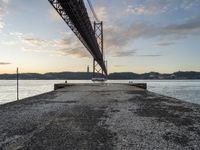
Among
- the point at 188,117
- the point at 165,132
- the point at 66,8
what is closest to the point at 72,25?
the point at 66,8

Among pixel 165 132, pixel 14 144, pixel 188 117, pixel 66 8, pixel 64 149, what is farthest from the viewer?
pixel 66 8

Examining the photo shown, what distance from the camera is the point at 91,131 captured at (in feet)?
20.7

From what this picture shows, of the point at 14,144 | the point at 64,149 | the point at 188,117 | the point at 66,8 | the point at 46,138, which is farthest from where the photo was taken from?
the point at 66,8

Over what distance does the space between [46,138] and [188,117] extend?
486 cm

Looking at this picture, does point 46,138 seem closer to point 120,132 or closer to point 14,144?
point 14,144

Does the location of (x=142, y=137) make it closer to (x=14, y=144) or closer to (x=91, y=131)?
(x=91, y=131)

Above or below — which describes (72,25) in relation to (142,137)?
above

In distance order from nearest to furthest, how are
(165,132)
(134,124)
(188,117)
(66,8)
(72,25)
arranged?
(165,132)
(134,124)
(188,117)
(66,8)
(72,25)

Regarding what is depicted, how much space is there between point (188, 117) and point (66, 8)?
49.9ft

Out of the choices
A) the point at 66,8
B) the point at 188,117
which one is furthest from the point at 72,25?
the point at 188,117

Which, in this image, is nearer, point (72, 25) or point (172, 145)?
point (172, 145)

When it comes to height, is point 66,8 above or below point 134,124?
above

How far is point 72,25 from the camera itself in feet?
→ 87.4

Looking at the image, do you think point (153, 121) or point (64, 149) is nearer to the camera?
point (64, 149)
